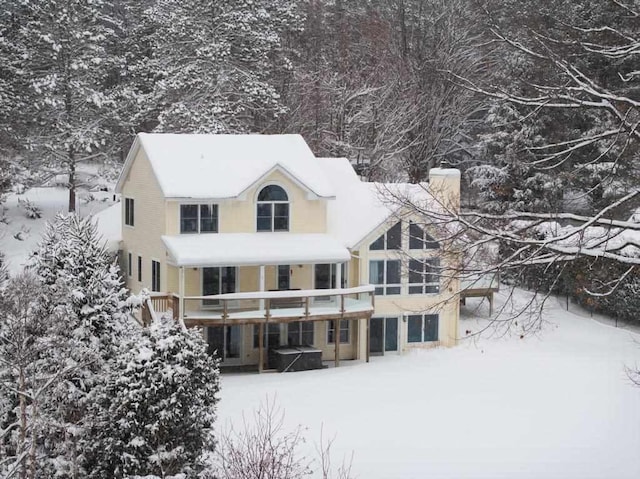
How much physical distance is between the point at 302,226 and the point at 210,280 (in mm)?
3342

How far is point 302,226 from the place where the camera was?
2739cm

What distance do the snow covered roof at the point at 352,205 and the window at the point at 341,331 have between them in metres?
2.52

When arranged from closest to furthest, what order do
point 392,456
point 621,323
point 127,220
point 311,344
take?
point 392,456
point 311,344
point 127,220
point 621,323

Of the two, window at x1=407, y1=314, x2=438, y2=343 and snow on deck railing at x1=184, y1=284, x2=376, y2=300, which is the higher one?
snow on deck railing at x1=184, y1=284, x2=376, y2=300

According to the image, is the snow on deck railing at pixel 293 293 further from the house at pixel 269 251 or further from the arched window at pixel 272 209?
the arched window at pixel 272 209

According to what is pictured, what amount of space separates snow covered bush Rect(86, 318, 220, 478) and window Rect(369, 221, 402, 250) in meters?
13.7

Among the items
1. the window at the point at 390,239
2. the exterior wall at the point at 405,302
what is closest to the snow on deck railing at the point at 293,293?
the exterior wall at the point at 405,302

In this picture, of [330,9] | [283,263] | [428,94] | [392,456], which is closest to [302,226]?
[283,263]

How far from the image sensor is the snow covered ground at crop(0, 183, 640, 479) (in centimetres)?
1831

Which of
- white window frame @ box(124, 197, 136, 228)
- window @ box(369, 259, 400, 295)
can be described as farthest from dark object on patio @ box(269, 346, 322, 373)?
white window frame @ box(124, 197, 136, 228)

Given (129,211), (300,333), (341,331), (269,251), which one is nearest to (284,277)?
(269,251)

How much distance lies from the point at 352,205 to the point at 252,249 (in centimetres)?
442

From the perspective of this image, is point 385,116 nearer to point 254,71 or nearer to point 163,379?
point 254,71

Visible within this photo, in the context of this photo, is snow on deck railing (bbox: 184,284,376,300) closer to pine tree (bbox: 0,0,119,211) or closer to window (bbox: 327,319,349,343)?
window (bbox: 327,319,349,343)
